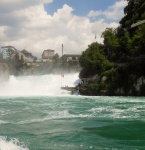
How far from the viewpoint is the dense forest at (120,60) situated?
48500 millimetres

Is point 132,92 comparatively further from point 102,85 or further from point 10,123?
point 10,123

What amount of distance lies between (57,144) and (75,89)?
43.4 metres

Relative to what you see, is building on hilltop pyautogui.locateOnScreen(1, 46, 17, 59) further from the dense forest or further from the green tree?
the green tree

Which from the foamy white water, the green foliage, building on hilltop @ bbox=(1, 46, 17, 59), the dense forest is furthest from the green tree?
building on hilltop @ bbox=(1, 46, 17, 59)

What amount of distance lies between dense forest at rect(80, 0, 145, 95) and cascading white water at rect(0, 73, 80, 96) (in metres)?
4.23

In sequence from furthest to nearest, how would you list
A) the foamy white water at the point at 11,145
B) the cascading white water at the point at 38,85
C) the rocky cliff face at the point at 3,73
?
the rocky cliff face at the point at 3,73
the cascading white water at the point at 38,85
the foamy white water at the point at 11,145

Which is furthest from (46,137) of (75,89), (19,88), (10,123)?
(19,88)

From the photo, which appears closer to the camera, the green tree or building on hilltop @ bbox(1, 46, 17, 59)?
the green tree

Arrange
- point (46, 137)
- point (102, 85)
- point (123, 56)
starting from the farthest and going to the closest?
point (123, 56) → point (102, 85) → point (46, 137)

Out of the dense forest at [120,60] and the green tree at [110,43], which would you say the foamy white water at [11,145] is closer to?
the dense forest at [120,60]

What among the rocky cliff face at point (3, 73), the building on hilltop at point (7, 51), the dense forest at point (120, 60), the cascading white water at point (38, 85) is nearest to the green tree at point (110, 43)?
the dense forest at point (120, 60)

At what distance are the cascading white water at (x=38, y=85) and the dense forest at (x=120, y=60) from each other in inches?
166

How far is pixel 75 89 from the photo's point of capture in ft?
182

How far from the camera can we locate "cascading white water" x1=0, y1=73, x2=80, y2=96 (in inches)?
2222
